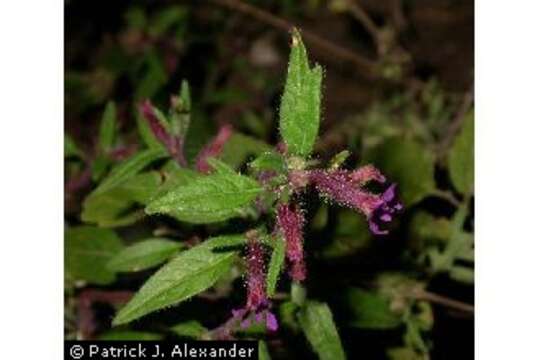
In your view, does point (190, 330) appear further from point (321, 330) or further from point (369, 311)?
point (369, 311)

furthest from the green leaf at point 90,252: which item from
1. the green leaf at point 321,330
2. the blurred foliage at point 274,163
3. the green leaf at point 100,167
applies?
the green leaf at point 321,330

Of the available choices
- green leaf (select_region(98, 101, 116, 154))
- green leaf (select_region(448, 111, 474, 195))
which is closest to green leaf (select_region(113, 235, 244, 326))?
green leaf (select_region(98, 101, 116, 154))

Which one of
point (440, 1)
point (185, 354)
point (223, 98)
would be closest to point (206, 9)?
point (223, 98)

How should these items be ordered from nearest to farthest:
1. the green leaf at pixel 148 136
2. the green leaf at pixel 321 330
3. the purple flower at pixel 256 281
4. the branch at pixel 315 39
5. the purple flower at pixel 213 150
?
the purple flower at pixel 256 281 → the green leaf at pixel 321 330 → the purple flower at pixel 213 150 → the green leaf at pixel 148 136 → the branch at pixel 315 39

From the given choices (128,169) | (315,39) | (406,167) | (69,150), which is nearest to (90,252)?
(69,150)

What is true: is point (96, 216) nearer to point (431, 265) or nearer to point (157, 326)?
point (157, 326)

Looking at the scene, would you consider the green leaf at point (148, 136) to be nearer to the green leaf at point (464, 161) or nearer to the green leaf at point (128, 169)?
the green leaf at point (128, 169)
